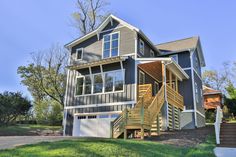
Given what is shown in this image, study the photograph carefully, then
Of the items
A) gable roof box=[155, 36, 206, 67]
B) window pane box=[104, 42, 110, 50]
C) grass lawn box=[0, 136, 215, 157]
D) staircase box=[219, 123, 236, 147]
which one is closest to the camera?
grass lawn box=[0, 136, 215, 157]

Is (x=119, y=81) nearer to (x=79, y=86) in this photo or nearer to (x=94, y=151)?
(x=79, y=86)

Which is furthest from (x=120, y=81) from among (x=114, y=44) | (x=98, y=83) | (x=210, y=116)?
(x=210, y=116)

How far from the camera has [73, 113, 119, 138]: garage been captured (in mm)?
15876

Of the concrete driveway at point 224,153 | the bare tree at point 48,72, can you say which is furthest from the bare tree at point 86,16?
the concrete driveway at point 224,153

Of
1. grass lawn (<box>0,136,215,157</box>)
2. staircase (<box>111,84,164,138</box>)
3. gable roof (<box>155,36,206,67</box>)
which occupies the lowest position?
grass lawn (<box>0,136,215,157</box>)

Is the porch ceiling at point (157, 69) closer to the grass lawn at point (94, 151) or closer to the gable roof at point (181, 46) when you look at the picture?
the gable roof at point (181, 46)

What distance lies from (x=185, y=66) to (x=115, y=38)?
666 cm

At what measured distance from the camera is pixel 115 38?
717 inches

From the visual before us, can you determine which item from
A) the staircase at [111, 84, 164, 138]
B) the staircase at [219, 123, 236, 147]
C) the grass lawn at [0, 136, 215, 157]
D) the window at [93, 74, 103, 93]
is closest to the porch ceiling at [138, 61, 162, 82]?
the window at [93, 74, 103, 93]

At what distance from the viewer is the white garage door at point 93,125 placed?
15.9 metres

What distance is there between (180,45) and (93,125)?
1127 centimetres

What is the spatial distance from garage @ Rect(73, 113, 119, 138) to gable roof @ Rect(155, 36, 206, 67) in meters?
8.64

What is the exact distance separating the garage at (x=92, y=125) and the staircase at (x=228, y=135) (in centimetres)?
655

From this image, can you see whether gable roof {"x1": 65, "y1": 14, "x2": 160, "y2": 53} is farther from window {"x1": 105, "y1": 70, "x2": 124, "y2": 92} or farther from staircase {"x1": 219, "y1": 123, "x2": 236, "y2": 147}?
staircase {"x1": 219, "y1": 123, "x2": 236, "y2": 147}
